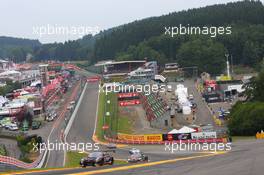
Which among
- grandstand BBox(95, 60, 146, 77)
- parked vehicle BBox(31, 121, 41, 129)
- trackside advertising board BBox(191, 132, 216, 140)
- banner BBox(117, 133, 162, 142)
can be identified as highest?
grandstand BBox(95, 60, 146, 77)

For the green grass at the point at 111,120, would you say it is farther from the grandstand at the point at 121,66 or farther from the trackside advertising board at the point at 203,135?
the grandstand at the point at 121,66

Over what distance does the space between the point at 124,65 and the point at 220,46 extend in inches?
832

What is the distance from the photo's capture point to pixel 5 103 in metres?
72.7

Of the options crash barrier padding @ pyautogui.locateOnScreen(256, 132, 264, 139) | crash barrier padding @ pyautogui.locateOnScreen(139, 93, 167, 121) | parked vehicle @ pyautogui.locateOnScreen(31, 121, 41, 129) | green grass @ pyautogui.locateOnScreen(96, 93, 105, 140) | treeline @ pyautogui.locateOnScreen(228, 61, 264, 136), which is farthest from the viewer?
parked vehicle @ pyautogui.locateOnScreen(31, 121, 41, 129)

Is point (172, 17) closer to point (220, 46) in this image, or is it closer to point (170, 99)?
point (220, 46)

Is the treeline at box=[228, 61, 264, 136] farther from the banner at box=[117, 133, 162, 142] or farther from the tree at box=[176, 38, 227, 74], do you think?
the tree at box=[176, 38, 227, 74]

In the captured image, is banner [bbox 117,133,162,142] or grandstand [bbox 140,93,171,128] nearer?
banner [bbox 117,133,162,142]

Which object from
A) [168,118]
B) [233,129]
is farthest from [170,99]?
[233,129]

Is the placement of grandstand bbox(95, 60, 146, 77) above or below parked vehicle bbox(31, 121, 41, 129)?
above

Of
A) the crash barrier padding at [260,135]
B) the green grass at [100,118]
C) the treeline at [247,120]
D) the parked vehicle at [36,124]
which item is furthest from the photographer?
the parked vehicle at [36,124]

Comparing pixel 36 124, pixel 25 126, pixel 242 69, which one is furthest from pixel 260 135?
pixel 242 69

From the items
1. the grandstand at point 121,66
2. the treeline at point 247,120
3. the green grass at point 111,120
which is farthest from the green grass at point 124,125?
the grandstand at point 121,66

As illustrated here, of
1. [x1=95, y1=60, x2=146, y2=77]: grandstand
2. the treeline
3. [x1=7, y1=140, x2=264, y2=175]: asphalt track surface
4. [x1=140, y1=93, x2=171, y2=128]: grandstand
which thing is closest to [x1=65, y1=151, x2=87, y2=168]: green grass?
the treeline

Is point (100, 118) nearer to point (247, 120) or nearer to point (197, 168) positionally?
point (247, 120)
